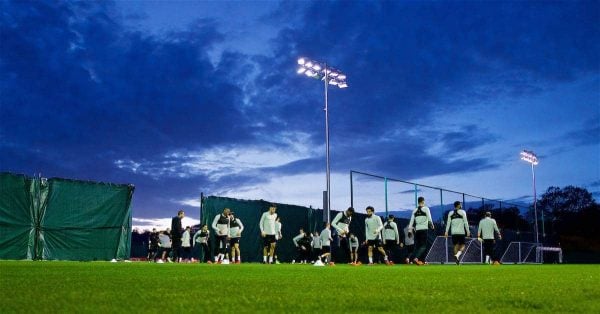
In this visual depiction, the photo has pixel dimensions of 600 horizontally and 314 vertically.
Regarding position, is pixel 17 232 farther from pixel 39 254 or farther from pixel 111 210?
pixel 111 210

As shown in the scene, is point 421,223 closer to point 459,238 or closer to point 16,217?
point 459,238

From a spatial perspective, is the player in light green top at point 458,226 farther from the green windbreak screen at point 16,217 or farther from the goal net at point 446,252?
the green windbreak screen at point 16,217

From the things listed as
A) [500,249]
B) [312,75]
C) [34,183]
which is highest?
[312,75]

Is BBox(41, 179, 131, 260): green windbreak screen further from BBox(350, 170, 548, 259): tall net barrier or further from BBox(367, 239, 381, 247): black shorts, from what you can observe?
BBox(350, 170, 548, 259): tall net barrier

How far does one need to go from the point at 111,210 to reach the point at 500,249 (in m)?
24.9

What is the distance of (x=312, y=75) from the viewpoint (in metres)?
24.8

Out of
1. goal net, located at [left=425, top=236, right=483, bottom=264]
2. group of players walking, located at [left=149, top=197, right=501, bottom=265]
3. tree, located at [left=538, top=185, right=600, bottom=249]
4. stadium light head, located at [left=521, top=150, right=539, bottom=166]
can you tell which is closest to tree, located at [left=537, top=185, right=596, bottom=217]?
tree, located at [left=538, top=185, right=600, bottom=249]

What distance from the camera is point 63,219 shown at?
17.0 metres

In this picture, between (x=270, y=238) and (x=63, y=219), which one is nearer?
(x=63, y=219)

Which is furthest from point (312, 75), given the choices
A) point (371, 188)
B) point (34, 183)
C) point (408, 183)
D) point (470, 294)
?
point (470, 294)

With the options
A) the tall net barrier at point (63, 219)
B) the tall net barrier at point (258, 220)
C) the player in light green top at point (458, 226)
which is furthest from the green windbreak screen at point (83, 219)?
the player in light green top at point (458, 226)

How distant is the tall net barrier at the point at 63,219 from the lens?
1580 centimetres

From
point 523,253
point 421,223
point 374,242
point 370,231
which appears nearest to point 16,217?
point 370,231

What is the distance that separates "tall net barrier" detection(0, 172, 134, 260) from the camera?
15.8 m
